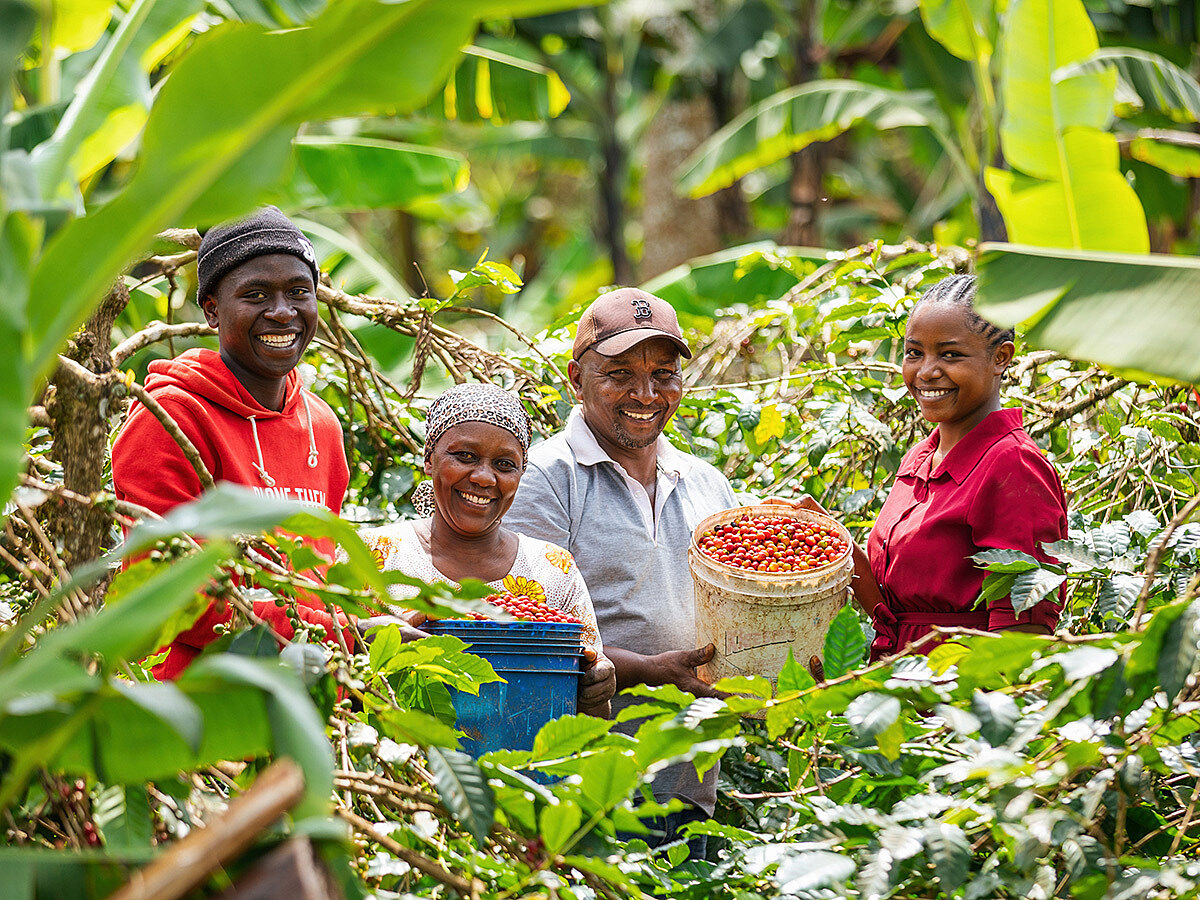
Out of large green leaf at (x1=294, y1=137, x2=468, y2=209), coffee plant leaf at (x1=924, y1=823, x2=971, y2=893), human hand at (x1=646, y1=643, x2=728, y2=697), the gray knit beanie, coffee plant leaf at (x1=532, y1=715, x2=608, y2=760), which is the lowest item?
human hand at (x1=646, y1=643, x2=728, y2=697)

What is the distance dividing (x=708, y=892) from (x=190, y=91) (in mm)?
1738

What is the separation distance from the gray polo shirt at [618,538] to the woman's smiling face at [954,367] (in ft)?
2.56

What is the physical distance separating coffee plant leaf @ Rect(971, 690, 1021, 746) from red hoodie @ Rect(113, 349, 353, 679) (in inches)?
50.8

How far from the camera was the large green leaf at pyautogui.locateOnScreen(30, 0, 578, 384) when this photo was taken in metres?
1.51

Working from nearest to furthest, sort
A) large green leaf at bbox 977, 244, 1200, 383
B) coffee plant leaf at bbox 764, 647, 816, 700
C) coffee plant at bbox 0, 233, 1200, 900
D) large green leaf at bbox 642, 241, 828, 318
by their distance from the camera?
coffee plant at bbox 0, 233, 1200, 900, large green leaf at bbox 977, 244, 1200, 383, coffee plant leaf at bbox 764, 647, 816, 700, large green leaf at bbox 642, 241, 828, 318

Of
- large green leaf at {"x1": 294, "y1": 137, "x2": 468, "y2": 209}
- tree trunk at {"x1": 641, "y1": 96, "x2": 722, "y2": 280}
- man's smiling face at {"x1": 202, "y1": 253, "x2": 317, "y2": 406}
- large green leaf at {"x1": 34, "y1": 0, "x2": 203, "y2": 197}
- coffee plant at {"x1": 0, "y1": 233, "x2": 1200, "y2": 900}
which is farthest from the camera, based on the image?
tree trunk at {"x1": 641, "y1": 96, "x2": 722, "y2": 280}

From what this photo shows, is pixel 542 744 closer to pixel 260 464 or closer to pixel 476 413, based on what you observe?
pixel 476 413

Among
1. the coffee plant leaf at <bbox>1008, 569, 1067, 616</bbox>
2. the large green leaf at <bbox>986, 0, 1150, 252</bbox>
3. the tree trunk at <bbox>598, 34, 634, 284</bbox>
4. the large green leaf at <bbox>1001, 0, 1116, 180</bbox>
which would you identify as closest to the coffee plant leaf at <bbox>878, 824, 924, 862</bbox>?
the coffee plant leaf at <bbox>1008, 569, 1067, 616</bbox>

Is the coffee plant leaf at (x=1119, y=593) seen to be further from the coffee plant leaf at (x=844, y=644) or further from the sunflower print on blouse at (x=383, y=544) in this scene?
the sunflower print on blouse at (x=383, y=544)

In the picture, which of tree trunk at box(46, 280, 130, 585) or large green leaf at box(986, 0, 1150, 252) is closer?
tree trunk at box(46, 280, 130, 585)

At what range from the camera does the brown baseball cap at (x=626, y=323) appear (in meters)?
3.30

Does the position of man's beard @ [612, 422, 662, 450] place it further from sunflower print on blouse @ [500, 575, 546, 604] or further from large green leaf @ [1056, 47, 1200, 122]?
large green leaf @ [1056, 47, 1200, 122]

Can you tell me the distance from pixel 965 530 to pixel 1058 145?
117cm

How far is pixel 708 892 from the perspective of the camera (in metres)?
2.31
